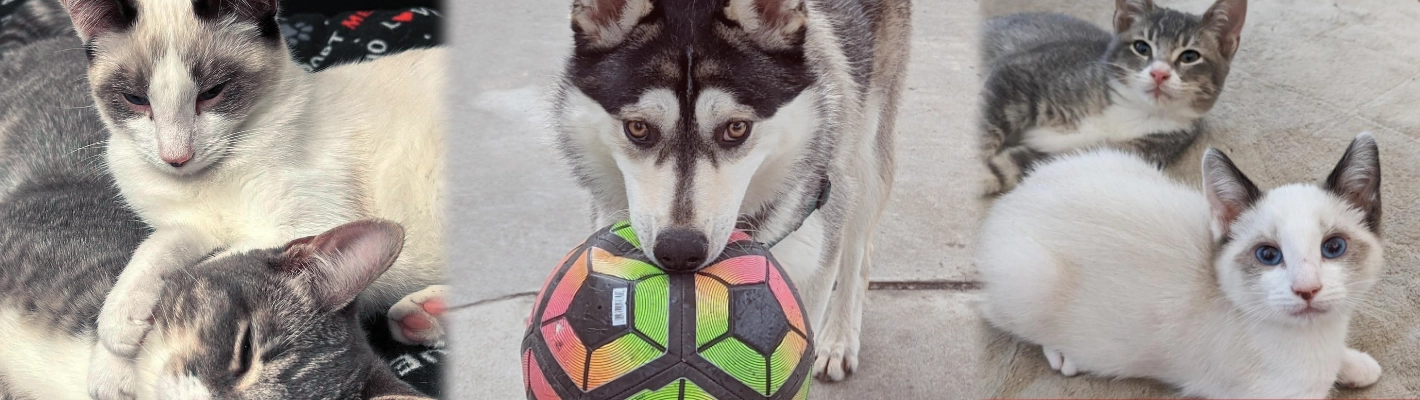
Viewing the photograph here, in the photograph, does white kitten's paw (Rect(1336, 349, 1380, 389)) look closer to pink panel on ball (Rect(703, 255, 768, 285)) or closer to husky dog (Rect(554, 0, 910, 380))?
husky dog (Rect(554, 0, 910, 380))

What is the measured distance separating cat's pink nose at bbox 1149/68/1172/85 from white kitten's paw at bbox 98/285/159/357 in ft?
6.21

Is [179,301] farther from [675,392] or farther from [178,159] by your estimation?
[675,392]

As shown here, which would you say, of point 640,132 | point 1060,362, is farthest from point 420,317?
point 1060,362

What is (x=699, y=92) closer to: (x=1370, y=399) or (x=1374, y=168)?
(x=1374, y=168)

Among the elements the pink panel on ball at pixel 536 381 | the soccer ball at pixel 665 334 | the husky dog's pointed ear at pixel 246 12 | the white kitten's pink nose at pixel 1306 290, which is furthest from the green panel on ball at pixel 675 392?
the white kitten's pink nose at pixel 1306 290

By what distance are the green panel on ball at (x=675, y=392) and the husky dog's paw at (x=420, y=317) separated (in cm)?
55

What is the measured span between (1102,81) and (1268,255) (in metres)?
0.55

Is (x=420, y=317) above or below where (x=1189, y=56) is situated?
below

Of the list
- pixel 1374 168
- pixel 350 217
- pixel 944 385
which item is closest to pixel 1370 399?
pixel 1374 168

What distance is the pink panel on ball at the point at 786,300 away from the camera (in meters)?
1.31

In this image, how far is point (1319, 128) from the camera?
2.00 m

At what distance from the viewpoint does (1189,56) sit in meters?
1.95

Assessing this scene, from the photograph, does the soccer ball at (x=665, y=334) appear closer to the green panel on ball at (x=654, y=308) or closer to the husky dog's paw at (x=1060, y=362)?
the green panel on ball at (x=654, y=308)

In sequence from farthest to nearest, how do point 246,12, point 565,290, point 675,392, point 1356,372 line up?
point 1356,372
point 246,12
point 565,290
point 675,392
